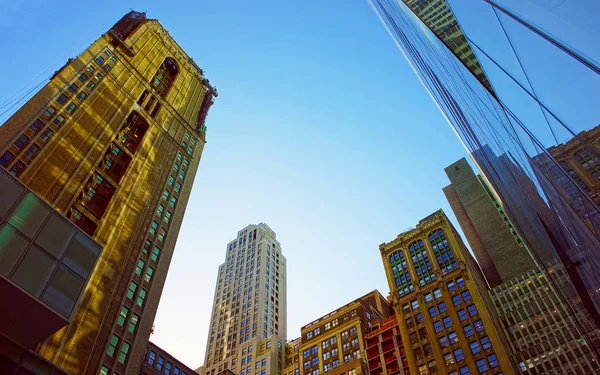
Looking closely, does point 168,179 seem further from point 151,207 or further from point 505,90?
point 505,90

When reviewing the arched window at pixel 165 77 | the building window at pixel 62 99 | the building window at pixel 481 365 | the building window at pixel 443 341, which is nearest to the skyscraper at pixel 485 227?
the building window at pixel 443 341

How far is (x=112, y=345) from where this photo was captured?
4625 centimetres

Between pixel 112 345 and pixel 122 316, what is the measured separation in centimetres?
374

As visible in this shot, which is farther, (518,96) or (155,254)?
(155,254)

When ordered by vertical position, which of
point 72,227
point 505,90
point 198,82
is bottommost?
point 505,90

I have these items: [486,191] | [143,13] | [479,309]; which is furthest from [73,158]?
[486,191]

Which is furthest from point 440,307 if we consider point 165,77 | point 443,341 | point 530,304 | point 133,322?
point 165,77

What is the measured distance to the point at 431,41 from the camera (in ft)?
101

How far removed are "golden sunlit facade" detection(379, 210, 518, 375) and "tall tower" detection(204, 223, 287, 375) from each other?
41.0 metres

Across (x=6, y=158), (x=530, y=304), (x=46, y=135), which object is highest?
(x=530, y=304)

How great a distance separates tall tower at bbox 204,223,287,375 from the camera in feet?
390

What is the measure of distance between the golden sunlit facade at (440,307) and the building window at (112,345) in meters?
56.9

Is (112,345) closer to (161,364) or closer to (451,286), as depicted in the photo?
(161,364)

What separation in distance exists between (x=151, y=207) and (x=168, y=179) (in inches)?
311
